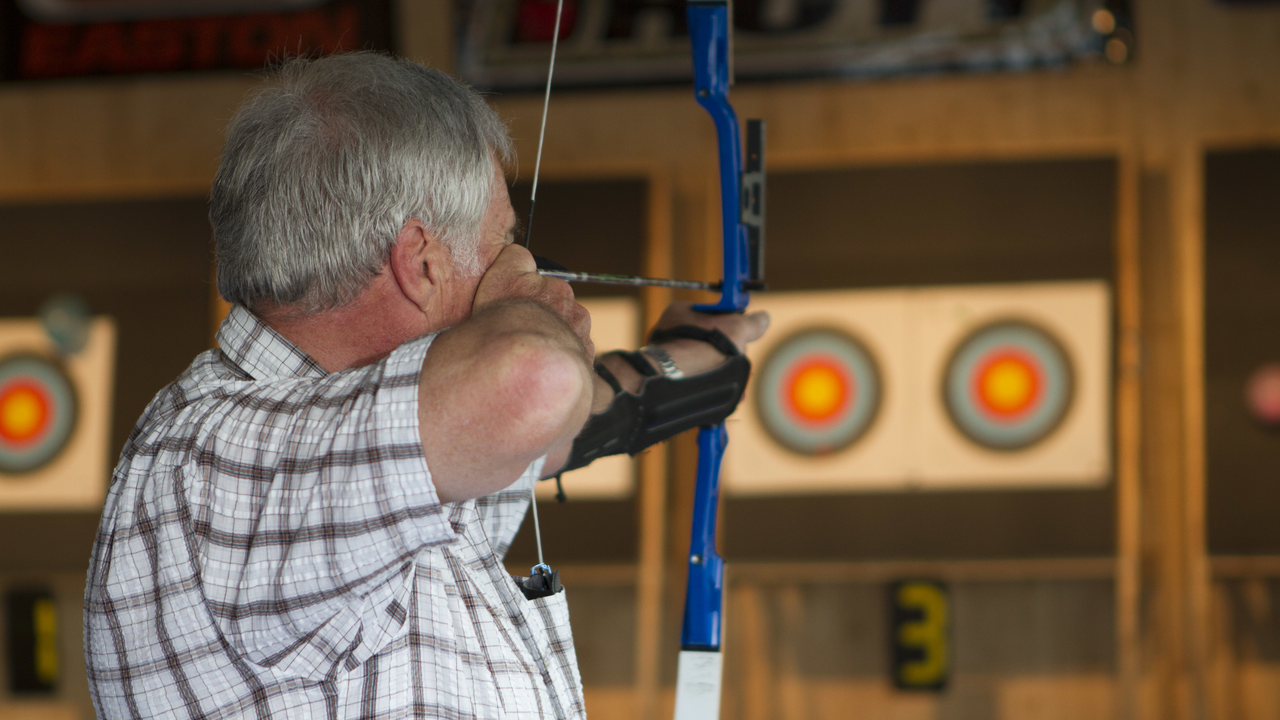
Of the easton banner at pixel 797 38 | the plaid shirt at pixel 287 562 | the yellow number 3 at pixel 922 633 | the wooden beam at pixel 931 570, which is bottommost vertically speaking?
the yellow number 3 at pixel 922 633

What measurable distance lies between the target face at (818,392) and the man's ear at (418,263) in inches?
79.7

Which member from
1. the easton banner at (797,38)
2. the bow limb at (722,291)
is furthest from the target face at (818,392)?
the bow limb at (722,291)

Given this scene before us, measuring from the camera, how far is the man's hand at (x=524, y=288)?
70 centimetres

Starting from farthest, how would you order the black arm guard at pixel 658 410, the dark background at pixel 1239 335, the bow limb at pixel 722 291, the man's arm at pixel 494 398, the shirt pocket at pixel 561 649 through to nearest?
the dark background at pixel 1239 335
the bow limb at pixel 722 291
the black arm guard at pixel 658 410
the shirt pocket at pixel 561 649
the man's arm at pixel 494 398

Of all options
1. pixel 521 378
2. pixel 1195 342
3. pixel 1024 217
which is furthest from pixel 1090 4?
pixel 521 378

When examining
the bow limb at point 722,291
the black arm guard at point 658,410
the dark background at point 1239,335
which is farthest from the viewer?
the dark background at point 1239,335

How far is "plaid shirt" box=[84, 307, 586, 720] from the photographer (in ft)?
1.85

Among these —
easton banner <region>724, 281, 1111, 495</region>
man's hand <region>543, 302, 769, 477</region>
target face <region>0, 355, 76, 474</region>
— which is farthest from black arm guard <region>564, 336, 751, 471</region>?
target face <region>0, 355, 76, 474</region>

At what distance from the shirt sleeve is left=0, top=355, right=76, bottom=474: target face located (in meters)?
2.59

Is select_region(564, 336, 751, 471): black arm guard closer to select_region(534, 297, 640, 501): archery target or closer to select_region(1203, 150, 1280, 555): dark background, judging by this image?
select_region(534, 297, 640, 501): archery target

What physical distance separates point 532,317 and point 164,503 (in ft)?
0.81

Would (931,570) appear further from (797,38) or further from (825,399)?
(797,38)

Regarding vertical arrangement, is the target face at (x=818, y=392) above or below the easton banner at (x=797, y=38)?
below

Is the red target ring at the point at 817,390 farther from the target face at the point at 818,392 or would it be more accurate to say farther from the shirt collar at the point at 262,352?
the shirt collar at the point at 262,352
